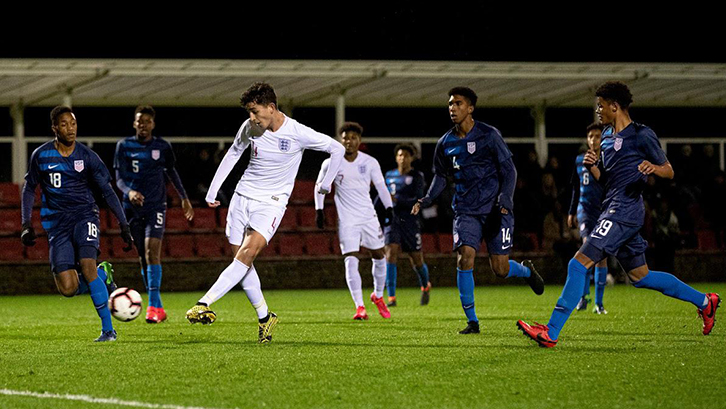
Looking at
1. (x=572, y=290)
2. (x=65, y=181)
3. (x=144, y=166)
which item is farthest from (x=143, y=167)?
(x=572, y=290)

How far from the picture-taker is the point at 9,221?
18281mm

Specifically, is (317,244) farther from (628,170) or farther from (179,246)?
(628,170)

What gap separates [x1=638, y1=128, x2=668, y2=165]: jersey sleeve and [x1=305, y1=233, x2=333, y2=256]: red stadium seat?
A: 12.1m

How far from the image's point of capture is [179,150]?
22.8 meters

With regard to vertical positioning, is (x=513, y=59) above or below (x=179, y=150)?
above

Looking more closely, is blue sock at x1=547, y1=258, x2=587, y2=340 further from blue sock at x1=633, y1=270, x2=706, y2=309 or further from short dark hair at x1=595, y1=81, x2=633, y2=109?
short dark hair at x1=595, y1=81, x2=633, y2=109

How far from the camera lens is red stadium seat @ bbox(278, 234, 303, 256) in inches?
750

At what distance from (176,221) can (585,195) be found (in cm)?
951

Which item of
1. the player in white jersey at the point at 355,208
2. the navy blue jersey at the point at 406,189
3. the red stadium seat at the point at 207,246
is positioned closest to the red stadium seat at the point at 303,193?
the red stadium seat at the point at 207,246

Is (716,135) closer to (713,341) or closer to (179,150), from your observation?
(179,150)

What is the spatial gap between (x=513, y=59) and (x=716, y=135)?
23.8 ft

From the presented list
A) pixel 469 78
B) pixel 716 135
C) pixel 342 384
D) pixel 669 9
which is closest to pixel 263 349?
pixel 342 384

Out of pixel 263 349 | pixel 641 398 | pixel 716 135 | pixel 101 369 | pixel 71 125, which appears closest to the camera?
pixel 641 398

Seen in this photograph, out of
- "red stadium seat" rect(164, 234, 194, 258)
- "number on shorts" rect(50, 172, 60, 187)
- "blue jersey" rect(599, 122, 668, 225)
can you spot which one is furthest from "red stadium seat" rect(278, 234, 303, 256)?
"blue jersey" rect(599, 122, 668, 225)
